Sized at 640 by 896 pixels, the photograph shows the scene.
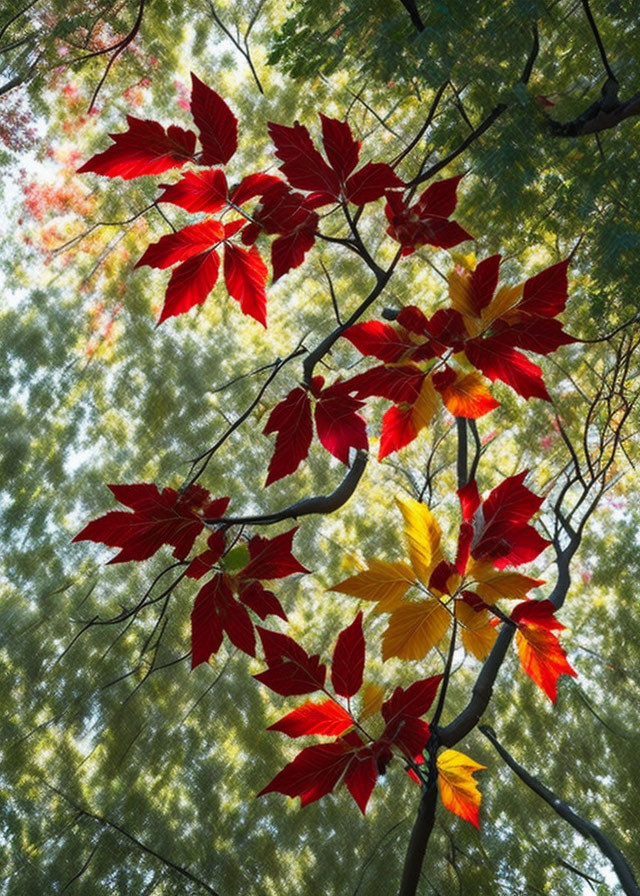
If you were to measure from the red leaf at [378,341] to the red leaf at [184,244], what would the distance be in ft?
0.28

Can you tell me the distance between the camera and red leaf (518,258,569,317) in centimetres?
44

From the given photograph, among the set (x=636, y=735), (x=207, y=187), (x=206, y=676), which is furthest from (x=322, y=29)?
(x=636, y=735)

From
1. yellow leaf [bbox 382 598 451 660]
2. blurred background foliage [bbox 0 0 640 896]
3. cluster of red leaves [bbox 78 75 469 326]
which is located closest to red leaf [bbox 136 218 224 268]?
cluster of red leaves [bbox 78 75 469 326]

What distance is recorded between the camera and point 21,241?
121cm

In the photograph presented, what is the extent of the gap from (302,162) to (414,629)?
0.24 meters

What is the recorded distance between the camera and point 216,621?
48 centimetres

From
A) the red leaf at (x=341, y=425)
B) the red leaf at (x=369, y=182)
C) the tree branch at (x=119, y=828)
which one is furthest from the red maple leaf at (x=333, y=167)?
the tree branch at (x=119, y=828)

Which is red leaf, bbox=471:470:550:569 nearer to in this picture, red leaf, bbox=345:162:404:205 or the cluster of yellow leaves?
the cluster of yellow leaves

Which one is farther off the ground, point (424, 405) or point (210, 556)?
point (424, 405)

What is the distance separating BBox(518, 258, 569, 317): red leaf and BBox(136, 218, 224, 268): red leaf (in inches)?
6.3

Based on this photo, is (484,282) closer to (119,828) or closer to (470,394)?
(470,394)

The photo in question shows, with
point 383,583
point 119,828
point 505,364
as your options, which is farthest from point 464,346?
point 119,828

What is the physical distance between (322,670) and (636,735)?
0.72 meters

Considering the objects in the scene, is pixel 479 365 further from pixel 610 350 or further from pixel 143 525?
pixel 610 350
